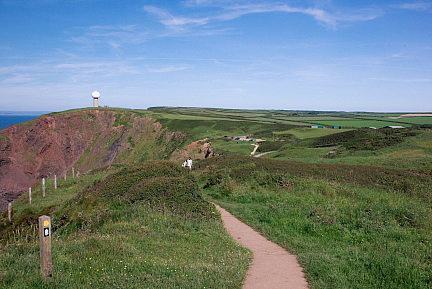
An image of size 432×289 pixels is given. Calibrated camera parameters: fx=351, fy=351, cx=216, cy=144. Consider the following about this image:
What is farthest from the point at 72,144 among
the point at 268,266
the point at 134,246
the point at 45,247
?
the point at 45,247

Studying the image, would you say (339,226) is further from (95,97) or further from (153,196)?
(95,97)

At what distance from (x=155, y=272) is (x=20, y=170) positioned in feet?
251

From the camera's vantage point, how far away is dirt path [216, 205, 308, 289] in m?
7.16

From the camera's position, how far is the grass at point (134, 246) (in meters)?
6.54

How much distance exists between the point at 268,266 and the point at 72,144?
8163 cm

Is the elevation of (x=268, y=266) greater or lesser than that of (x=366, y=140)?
lesser

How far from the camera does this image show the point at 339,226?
1115cm

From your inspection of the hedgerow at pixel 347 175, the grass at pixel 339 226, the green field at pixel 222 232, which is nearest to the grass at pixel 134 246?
the green field at pixel 222 232

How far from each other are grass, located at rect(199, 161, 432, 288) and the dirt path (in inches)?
10.9

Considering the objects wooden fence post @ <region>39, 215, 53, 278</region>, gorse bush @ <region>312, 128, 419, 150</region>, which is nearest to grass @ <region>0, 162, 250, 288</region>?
wooden fence post @ <region>39, 215, 53, 278</region>

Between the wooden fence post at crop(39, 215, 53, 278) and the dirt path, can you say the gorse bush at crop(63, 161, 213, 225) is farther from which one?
the wooden fence post at crop(39, 215, 53, 278)

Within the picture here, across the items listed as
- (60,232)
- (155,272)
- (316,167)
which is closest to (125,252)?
(155,272)

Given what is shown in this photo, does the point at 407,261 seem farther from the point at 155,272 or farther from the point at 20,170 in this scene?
the point at 20,170

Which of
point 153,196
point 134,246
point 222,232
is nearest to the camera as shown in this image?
point 134,246
